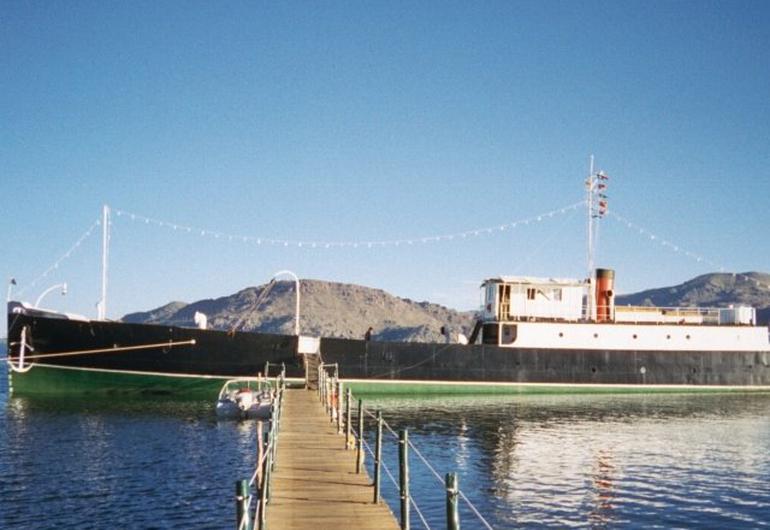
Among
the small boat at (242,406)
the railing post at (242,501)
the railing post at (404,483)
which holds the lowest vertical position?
the small boat at (242,406)

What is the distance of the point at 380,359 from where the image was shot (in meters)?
45.3

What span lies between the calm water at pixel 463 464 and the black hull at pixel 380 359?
3.58m

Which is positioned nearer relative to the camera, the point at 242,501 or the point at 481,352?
the point at 242,501

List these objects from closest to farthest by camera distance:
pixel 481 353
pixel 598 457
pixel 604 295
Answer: pixel 598 457 → pixel 481 353 → pixel 604 295

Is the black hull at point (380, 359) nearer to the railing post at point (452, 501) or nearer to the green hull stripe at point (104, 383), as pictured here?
the green hull stripe at point (104, 383)

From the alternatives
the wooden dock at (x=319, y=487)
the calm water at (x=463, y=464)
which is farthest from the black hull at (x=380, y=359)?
the wooden dock at (x=319, y=487)

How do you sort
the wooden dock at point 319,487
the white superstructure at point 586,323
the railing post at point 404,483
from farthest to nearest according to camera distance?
the white superstructure at point 586,323 < the wooden dock at point 319,487 < the railing post at point 404,483

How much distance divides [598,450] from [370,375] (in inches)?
764

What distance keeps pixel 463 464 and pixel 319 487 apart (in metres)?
11.3

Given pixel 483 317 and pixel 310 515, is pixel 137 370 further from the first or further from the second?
pixel 310 515

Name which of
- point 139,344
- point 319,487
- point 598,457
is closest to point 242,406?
point 139,344

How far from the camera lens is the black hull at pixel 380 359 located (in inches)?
1667

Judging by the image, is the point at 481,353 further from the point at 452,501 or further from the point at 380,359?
the point at 452,501

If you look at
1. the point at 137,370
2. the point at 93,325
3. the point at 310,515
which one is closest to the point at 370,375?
the point at 137,370
